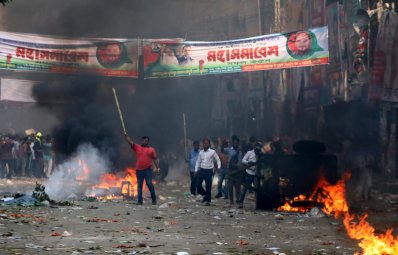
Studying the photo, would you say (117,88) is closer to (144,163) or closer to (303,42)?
(303,42)

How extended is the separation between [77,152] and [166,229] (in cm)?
1620

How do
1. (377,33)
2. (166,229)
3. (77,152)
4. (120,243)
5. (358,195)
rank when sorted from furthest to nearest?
1. (77,152)
2. (377,33)
3. (358,195)
4. (166,229)
5. (120,243)

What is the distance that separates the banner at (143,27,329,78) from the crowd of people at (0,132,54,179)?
456 cm

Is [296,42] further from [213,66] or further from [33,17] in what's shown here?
[33,17]

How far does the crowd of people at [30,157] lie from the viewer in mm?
25875

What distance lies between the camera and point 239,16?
137 feet

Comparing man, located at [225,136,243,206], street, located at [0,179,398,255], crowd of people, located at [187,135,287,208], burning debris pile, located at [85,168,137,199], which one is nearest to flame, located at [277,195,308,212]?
street, located at [0,179,398,255]

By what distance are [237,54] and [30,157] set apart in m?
8.38

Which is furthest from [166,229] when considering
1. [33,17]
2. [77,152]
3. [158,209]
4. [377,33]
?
[33,17]

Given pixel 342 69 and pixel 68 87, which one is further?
pixel 68 87

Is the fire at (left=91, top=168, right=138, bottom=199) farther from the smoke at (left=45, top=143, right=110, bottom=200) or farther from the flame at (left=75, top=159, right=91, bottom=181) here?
the flame at (left=75, top=159, right=91, bottom=181)

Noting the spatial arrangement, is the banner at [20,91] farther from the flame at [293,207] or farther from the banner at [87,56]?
the flame at [293,207]

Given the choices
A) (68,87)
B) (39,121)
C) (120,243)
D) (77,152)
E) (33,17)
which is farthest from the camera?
(39,121)

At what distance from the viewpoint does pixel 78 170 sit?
23984 mm
